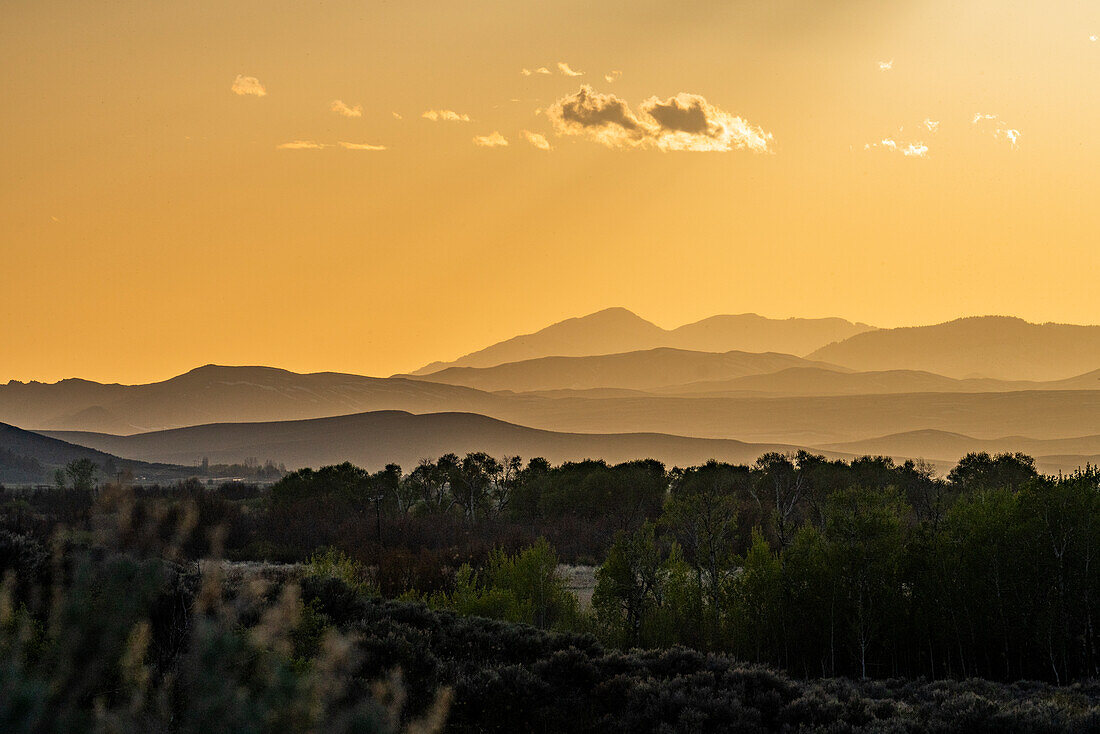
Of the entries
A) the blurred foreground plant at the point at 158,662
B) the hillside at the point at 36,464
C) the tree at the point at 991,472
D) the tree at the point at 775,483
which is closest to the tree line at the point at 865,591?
the blurred foreground plant at the point at 158,662

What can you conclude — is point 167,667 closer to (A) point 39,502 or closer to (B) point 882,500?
(B) point 882,500

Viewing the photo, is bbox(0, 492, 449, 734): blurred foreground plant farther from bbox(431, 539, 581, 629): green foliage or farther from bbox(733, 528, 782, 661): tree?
bbox(733, 528, 782, 661): tree

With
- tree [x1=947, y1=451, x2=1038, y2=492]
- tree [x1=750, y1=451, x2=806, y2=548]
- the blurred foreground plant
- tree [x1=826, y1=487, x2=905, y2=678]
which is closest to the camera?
the blurred foreground plant

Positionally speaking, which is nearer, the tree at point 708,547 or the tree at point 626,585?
the tree at point 626,585

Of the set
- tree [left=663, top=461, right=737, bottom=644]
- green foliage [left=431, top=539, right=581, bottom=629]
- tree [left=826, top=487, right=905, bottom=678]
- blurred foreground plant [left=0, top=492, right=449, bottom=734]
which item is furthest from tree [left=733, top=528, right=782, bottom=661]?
blurred foreground plant [left=0, top=492, right=449, bottom=734]

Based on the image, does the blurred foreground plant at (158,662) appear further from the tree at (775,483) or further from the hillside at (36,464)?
the hillside at (36,464)

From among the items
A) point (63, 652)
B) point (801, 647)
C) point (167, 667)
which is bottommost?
point (801, 647)

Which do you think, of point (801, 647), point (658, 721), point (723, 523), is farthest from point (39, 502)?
point (658, 721)

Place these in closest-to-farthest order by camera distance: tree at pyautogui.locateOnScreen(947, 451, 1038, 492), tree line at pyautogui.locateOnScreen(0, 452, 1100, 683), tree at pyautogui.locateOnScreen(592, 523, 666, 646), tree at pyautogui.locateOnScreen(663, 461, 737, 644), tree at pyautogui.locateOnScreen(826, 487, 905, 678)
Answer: tree line at pyautogui.locateOnScreen(0, 452, 1100, 683)
tree at pyautogui.locateOnScreen(826, 487, 905, 678)
tree at pyautogui.locateOnScreen(592, 523, 666, 646)
tree at pyautogui.locateOnScreen(663, 461, 737, 644)
tree at pyautogui.locateOnScreen(947, 451, 1038, 492)

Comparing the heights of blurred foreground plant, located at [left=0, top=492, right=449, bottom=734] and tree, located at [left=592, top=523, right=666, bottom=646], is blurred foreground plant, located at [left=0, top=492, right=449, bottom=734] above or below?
above

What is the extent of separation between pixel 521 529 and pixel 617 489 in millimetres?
15557

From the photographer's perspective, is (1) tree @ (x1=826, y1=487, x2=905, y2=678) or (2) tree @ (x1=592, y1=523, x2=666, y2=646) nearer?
Answer: (1) tree @ (x1=826, y1=487, x2=905, y2=678)

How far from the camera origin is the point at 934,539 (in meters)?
31.7

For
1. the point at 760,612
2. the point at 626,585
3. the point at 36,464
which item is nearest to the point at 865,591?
the point at 760,612
